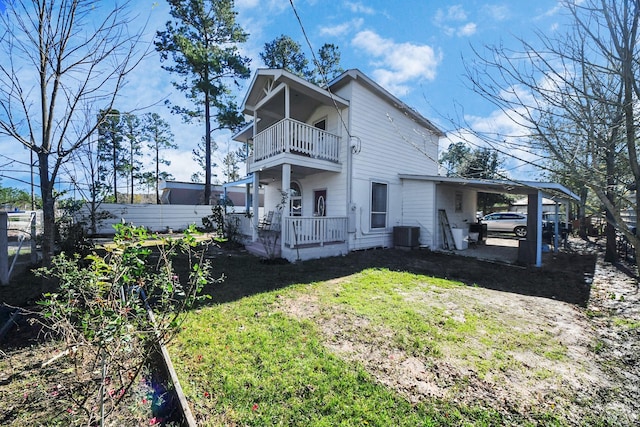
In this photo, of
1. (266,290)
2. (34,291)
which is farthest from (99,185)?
(266,290)

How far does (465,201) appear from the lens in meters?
12.5

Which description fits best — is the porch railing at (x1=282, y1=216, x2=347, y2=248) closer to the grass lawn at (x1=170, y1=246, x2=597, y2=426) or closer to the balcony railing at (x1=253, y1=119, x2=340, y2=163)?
the balcony railing at (x1=253, y1=119, x2=340, y2=163)

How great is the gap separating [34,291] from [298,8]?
22.5 feet

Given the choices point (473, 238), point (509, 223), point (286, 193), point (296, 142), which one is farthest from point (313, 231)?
point (509, 223)

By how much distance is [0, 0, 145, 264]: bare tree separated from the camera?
3.16 metres

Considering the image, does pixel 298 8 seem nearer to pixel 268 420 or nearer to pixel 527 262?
pixel 268 420

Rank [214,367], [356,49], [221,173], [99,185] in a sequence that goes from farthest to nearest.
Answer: [221,173] → [99,185] → [356,49] → [214,367]

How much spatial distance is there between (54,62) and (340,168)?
742 centimetres

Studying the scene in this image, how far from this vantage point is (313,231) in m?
8.12

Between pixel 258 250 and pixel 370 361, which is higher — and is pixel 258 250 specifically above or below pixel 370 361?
above

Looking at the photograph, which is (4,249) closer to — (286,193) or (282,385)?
(286,193)

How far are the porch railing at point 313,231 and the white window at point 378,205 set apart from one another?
1.71 metres

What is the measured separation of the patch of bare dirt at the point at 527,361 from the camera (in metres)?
2.37

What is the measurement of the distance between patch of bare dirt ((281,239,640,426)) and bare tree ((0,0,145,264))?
417 centimetres
